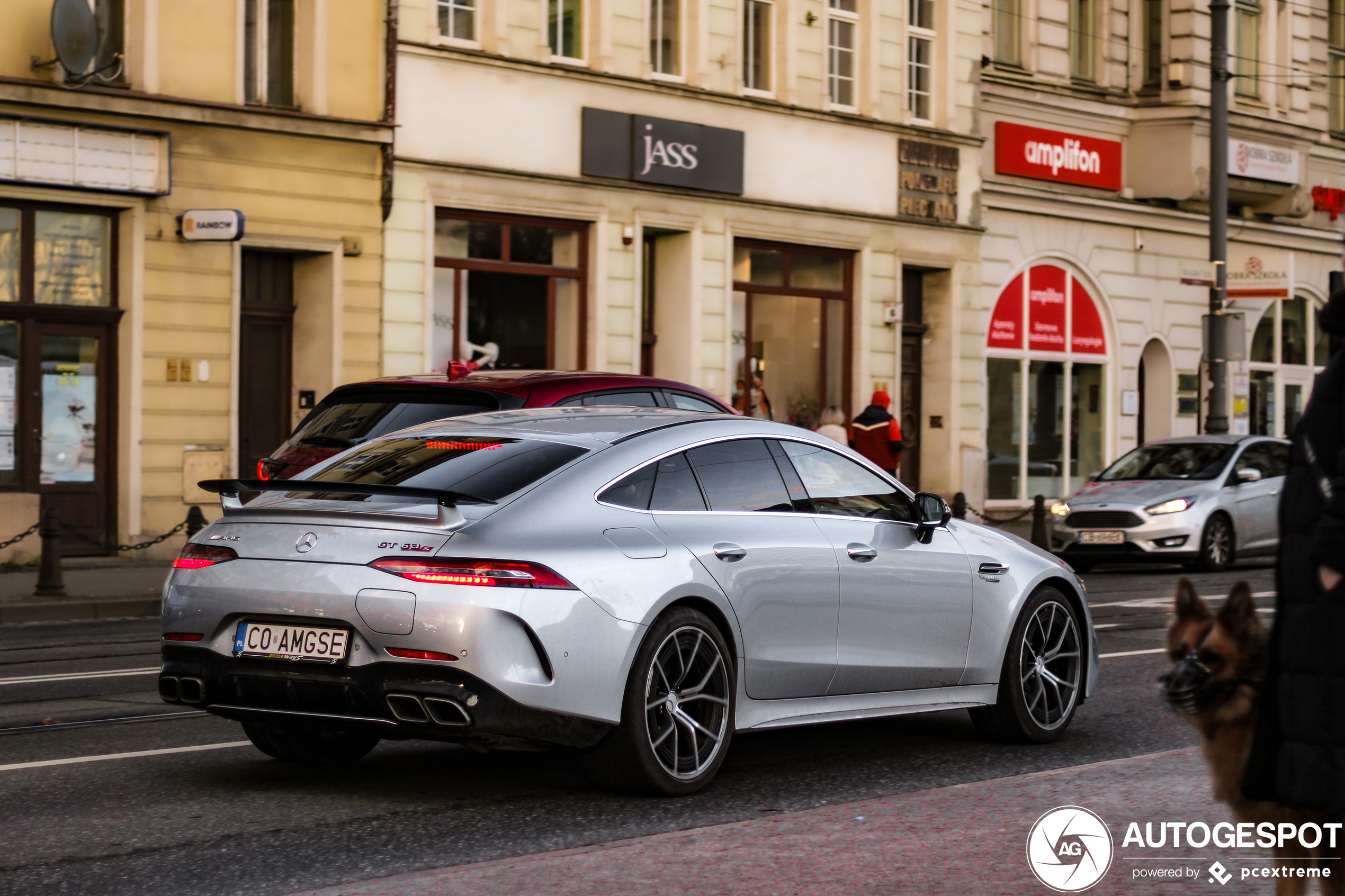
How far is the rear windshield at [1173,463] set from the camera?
70.9 ft

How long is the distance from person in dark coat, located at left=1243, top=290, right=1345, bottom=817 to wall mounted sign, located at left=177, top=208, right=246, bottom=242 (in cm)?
1682

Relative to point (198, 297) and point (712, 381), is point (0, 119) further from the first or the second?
point (712, 381)

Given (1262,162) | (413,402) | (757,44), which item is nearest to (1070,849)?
(413,402)

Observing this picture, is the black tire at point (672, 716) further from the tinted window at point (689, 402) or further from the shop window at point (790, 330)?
the shop window at point (790, 330)

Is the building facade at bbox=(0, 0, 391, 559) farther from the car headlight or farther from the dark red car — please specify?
the car headlight

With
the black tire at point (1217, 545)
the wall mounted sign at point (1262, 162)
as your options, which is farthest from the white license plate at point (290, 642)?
the wall mounted sign at point (1262, 162)

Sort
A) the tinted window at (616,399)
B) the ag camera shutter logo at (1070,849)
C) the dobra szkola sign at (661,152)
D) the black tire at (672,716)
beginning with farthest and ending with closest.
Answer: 1. the dobra szkola sign at (661,152)
2. the tinted window at (616,399)
3. the black tire at (672,716)
4. the ag camera shutter logo at (1070,849)

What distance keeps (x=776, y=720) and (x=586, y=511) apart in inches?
50.7

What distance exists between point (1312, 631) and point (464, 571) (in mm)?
3065

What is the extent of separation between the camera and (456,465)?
23.2 ft

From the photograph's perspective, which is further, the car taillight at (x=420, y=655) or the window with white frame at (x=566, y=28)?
the window with white frame at (x=566, y=28)

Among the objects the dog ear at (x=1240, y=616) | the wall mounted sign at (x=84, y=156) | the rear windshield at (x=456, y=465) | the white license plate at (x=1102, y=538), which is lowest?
the white license plate at (x=1102, y=538)

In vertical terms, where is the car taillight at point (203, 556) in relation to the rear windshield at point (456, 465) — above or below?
below

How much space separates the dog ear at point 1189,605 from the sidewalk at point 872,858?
659mm
